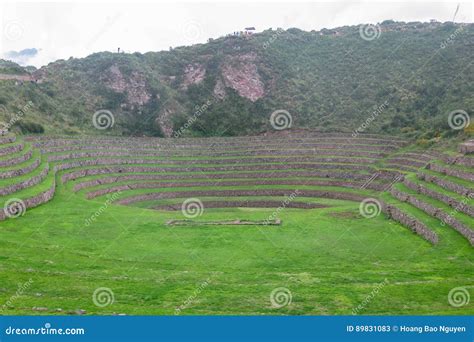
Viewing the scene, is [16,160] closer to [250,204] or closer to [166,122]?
[250,204]

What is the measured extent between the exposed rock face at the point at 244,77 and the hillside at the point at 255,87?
6.8 inches

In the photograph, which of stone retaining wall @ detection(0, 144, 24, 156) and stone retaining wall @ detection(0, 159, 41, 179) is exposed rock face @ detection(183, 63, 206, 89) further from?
stone retaining wall @ detection(0, 159, 41, 179)

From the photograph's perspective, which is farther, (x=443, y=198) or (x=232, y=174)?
(x=232, y=174)

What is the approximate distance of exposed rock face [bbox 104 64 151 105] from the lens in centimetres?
7562

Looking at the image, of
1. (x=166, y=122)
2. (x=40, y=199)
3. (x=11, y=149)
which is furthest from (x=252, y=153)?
(x=40, y=199)

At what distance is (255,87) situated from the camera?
82.7m

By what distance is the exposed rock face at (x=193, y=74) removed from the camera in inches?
3268

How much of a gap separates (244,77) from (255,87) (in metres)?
2.65

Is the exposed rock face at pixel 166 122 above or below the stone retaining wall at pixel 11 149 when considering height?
above

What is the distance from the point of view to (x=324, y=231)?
103ft

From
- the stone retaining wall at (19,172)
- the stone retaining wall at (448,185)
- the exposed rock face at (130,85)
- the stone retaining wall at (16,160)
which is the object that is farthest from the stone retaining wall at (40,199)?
the exposed rock face at (130,85)

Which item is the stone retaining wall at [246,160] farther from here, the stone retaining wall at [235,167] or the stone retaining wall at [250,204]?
the stone retaining wall at [250,204]

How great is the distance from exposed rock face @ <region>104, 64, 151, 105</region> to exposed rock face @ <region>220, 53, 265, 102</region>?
12918mm

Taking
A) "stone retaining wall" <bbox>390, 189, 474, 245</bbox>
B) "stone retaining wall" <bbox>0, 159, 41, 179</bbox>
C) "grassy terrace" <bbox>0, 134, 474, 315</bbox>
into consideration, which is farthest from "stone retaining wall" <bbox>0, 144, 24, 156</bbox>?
"stone retaining wall" <bbox>390, 189, 474, 245</bbox>
